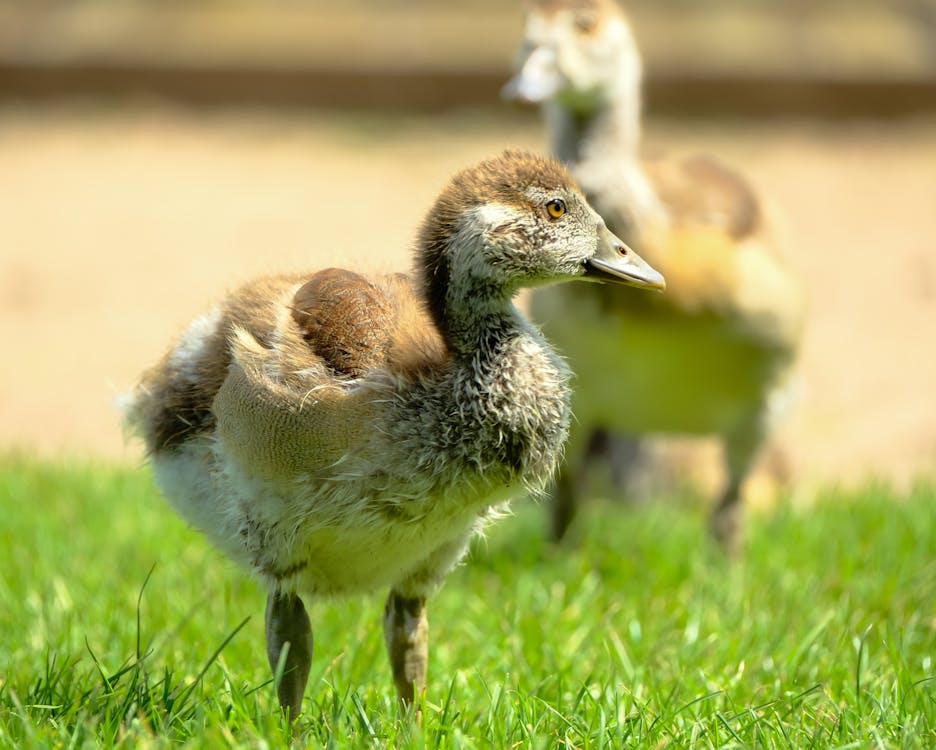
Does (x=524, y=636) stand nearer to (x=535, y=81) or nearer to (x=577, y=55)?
(x=535, y=81)

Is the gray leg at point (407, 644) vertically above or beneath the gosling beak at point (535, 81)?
beneath

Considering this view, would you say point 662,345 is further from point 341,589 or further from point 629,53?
point 341,589

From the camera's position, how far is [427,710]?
116 inches

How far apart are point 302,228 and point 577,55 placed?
4.95m

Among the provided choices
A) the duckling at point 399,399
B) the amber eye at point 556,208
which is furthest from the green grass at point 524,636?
the amber eye at point 556,208

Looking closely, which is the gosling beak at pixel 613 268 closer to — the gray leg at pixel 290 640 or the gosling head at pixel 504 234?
the gosling head at pixel 504 234

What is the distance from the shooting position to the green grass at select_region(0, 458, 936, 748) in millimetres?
2850

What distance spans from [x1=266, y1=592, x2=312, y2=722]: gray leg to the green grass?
0.27 feet

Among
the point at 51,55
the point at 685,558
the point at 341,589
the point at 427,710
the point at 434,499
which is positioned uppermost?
the point at 51,55

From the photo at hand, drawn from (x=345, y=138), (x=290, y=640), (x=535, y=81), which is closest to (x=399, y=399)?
(x=290, y=640)

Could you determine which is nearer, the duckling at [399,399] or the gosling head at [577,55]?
the duckling at [399,399]

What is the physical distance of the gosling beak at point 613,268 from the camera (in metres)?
2.95

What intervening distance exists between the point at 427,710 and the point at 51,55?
30.5 feet

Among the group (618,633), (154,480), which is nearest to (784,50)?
(618,633)
